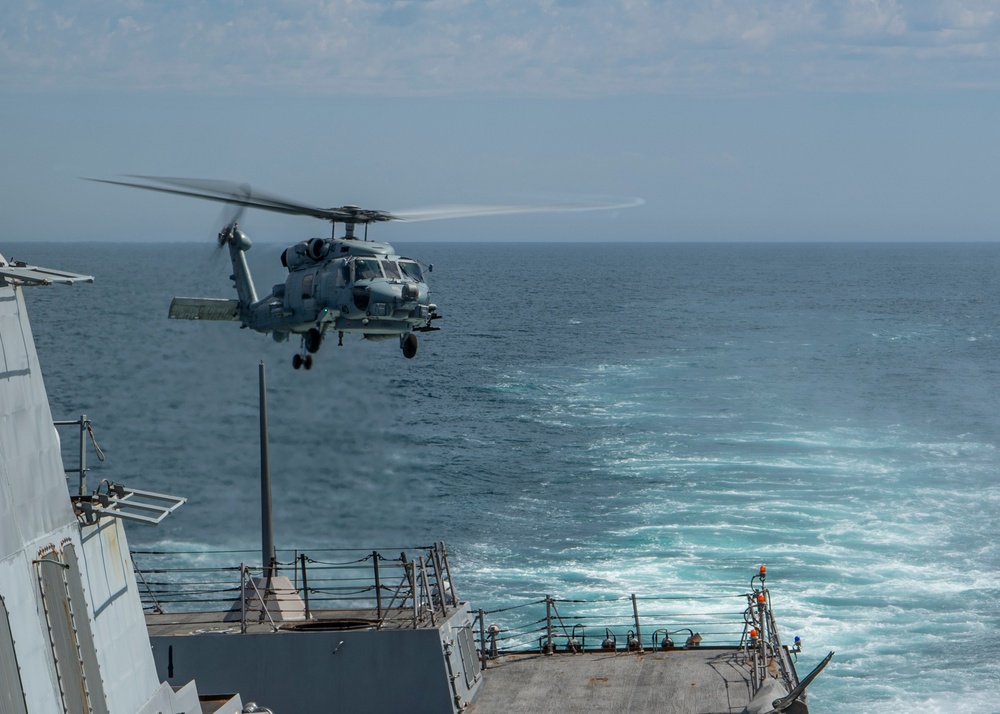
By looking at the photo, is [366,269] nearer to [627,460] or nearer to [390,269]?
[390,269]

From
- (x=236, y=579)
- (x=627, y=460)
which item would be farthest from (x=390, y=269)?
(x=627, y=460)

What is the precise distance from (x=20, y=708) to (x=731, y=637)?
2431 cm

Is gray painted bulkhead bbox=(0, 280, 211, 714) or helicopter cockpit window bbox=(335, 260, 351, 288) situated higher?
helicopter cockpit window bbox=(335, 260, 351, 288)

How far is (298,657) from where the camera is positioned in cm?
1872

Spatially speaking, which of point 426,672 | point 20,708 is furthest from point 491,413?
point 20,708

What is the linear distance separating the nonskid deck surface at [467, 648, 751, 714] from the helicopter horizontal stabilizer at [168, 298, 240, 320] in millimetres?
12787

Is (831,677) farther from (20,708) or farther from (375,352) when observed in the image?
A: (375,352)

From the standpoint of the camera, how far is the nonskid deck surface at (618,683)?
1950cm

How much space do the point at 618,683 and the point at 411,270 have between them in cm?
1101

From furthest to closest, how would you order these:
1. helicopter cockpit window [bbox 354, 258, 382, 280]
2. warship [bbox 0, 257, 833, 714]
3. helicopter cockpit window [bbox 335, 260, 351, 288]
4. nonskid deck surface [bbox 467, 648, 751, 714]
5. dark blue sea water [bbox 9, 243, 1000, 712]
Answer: dark blue sea water [bbox 9, 243, 1000, 712], helicopter cockpit window [bbox 335, 260, 351, 288], helicopter cockpit window [bbox 354, 258, 382, 280], nonskid deck surface [bbox 467, 648, 751, 714], warship [bbox 0, 257, 833, 714]

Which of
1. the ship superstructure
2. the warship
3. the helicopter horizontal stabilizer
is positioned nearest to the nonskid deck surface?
the warship

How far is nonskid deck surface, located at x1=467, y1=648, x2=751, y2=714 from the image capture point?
19500mm

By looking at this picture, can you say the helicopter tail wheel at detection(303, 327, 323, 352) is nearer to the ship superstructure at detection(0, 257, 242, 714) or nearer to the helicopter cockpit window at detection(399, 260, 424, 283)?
the helicopter cockpit window at detection(399, 260, 424, 283)

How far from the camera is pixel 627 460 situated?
52312mm
